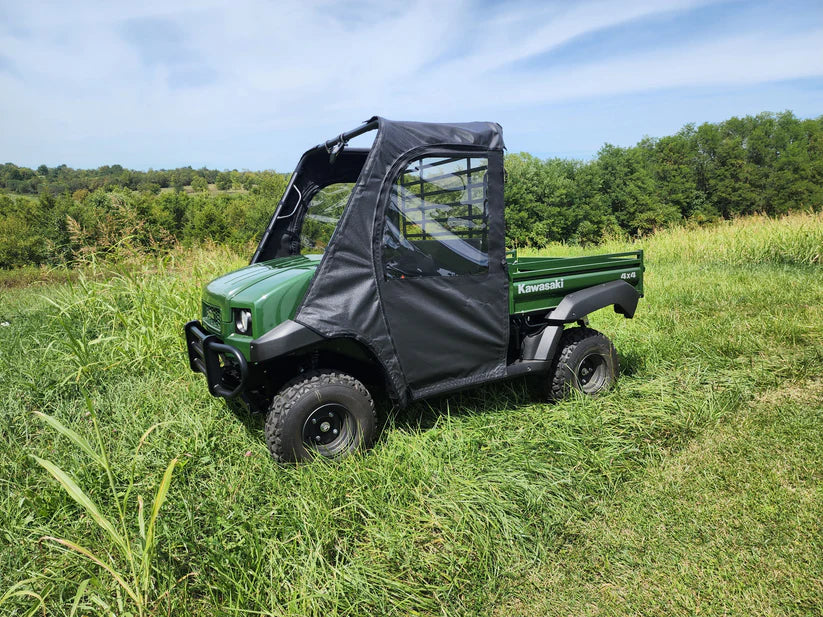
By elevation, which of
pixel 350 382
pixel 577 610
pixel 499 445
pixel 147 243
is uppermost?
pixel 147 243

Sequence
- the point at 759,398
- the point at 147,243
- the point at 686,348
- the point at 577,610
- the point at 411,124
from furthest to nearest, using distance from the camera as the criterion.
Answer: the point at 147,243
the point at 686,348
the point at 759,398
the point at 411,124
the point at 577,610

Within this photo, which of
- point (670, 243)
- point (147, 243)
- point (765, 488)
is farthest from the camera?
point (670, 243)

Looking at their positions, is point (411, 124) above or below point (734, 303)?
above

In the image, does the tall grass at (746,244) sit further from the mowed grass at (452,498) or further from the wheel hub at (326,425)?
the wheel hub at (326,425)

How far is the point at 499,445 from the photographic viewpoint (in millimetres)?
3312

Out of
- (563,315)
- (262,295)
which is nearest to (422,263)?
(262,295)

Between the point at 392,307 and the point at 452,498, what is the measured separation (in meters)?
1.13

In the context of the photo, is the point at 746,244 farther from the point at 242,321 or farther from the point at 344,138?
the point at 242,321

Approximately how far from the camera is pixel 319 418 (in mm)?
3000

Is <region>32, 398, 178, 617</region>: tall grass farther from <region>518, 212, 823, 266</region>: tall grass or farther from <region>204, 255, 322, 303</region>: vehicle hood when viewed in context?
<region>518, 212, 823, 266</region>: tall grass

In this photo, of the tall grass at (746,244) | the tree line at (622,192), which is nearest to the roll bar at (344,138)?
the tall grass at (746,244)

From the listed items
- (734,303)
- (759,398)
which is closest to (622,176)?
(734,303)

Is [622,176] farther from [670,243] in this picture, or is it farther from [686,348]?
[686,348]

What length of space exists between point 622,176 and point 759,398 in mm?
47479
